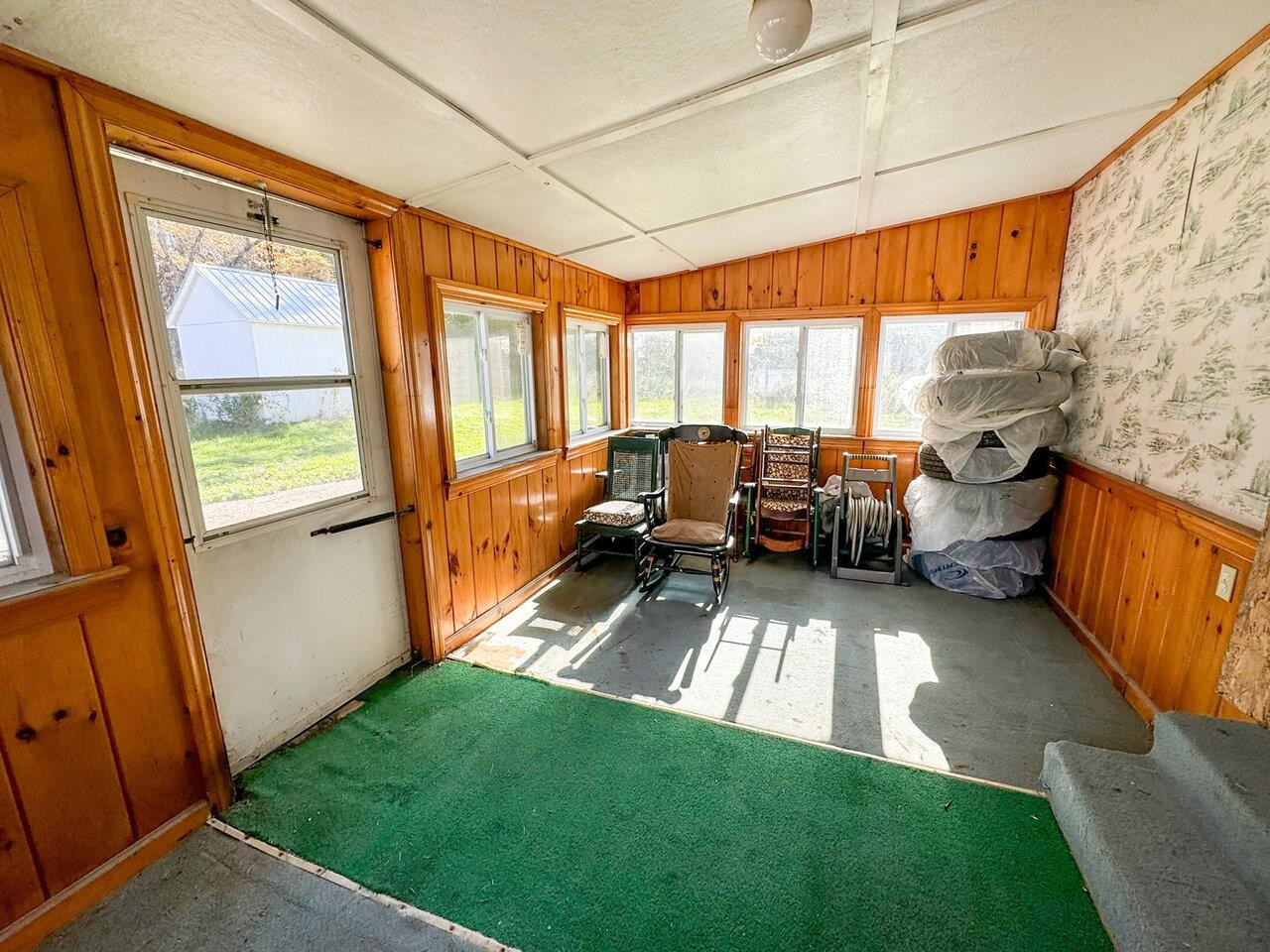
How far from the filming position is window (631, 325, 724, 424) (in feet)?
14.9

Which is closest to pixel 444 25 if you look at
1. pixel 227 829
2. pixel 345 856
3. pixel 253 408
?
pixel 253 408

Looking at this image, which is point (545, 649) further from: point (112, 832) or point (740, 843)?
point (112, 832)

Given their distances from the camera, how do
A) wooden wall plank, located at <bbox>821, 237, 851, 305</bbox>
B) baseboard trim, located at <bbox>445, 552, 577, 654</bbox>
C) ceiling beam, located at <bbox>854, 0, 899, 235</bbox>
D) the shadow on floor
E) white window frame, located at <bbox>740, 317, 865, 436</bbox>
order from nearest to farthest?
ceiling beam, located at <bbox>854, 0, 899, 235</bbox>, the shadow on floor, baseboard trim, located at <bbox>445, 552, 577, 654</bbox>, wooden wall plank, located at <bbox>821, 237, 851, 305</bbox>, white window frame, located at <bbox>740, 317, 865, 436</bbox>

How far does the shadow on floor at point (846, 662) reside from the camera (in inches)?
79.3

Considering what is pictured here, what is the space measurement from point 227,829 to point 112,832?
280mm

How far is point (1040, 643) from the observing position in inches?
105

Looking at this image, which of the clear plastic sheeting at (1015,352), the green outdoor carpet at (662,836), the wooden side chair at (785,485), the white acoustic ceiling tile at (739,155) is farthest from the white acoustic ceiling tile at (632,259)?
the green outdoor carpet at (662,836)

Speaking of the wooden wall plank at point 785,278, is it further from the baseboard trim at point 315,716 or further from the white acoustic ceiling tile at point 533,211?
the baseboard trim at point 315,716

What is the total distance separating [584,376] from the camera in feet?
13.6

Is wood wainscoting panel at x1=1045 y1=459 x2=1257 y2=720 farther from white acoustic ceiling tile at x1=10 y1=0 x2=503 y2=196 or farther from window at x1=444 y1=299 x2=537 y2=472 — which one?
window at x1=444 y1=299 x2=537 y2=472

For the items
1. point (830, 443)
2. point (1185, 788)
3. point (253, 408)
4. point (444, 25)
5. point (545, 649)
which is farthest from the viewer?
point (830, 443)

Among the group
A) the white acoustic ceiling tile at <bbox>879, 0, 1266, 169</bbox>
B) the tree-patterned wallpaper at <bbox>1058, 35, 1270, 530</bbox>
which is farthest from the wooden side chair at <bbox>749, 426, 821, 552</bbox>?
the white acoustic ceiling tile at <bbox>879, 0, 1266, 169</bbox>

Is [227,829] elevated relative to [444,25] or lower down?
lower down

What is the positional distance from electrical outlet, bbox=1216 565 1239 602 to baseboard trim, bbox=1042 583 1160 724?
518mm
